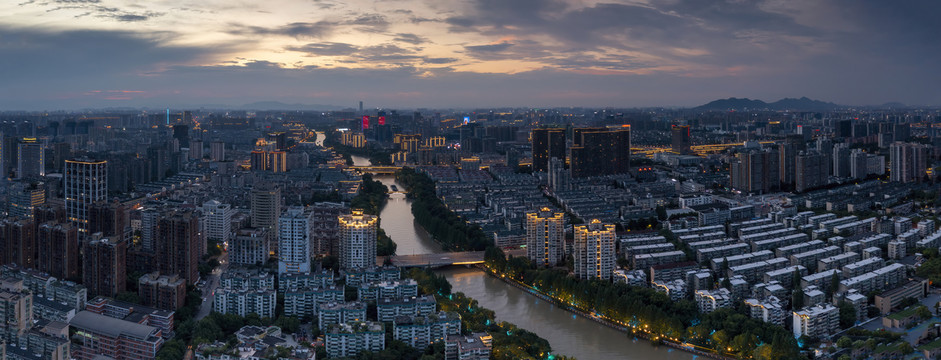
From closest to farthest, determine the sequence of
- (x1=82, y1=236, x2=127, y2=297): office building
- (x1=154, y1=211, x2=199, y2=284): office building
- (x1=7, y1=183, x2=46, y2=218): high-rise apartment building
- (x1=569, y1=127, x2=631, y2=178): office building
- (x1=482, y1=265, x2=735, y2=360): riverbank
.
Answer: (x1=482, y1=265, x2=735, y2=360): riverbank → (x1=82, y1=236, x2=127, y2=297): office building → (x1=154, y1=211, x2=199, y2=284): office building → (x1=7, y1=183, x2=46, y2=218): high-rise apartment building → (x1=569, y1=127, x2=631, y2=178): office building

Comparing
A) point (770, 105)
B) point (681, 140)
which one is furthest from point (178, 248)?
point (770, 105)

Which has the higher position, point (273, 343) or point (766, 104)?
point (766, 104)

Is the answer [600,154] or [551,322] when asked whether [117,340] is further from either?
[600,154]

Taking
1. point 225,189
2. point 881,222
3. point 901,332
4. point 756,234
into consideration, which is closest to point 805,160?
point 881,222

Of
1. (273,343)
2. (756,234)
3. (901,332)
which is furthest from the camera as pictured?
(756,234)

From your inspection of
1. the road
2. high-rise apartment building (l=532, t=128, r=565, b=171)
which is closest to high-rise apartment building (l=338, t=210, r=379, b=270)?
the road

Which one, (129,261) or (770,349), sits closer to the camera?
(770,349)

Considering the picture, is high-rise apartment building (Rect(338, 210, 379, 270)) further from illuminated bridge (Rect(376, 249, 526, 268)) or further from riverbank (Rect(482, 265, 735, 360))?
riverbank (Rect(482, 265, 735, 360))

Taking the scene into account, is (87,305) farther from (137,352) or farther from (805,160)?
(805,160)
